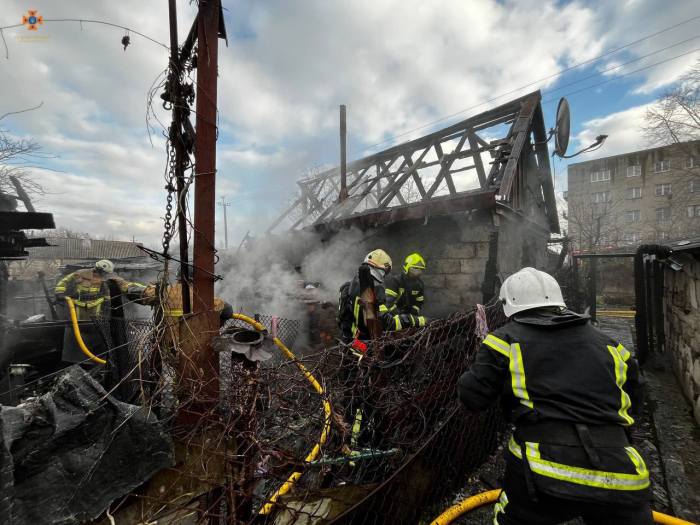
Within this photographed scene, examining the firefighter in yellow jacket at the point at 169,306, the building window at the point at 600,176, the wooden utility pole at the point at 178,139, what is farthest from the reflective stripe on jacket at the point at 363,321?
the building window at the point at 600,176

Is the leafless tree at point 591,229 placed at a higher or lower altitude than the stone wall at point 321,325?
higher

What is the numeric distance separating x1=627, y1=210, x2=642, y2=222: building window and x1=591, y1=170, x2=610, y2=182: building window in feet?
14.2

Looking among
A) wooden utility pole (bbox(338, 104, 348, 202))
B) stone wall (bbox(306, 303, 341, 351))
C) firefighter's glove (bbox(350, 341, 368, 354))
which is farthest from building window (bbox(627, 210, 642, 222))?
firefighter's glove (bbox(350, 341, 368, 354))

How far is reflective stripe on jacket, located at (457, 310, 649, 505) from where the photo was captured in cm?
159

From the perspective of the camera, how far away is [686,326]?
4285 mm

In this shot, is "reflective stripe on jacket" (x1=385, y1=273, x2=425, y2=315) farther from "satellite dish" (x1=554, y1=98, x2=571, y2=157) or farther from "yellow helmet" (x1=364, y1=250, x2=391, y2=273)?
"satellite dish" (x1=554, y1=98, x2=571, y2=157)

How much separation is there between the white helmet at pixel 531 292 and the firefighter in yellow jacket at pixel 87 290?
6.93m

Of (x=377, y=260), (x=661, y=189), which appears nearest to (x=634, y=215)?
(x=661, y=189)

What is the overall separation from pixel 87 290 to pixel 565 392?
8227 mm

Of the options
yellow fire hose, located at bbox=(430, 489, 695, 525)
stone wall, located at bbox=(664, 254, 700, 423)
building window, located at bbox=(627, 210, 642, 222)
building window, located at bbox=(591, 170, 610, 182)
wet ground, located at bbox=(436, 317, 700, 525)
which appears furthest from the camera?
building window, located at bbox=(591, 170, 610, 182)

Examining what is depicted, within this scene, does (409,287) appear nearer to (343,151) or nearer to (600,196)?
(343,151)

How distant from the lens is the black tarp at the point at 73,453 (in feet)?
4.00

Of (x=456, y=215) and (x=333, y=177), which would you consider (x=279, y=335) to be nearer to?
(x=456, y=215)

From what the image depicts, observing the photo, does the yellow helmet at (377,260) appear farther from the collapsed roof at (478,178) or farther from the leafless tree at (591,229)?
the leafless tree at (591,229)
